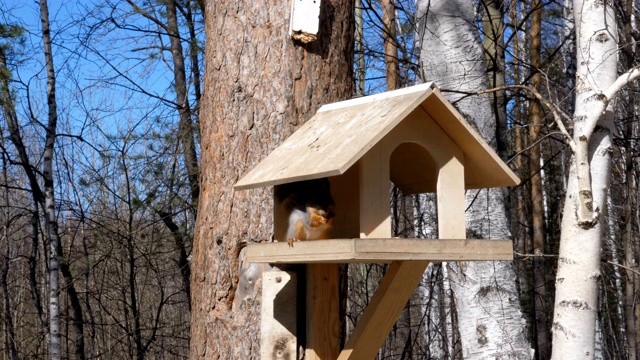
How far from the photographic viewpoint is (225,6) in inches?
105

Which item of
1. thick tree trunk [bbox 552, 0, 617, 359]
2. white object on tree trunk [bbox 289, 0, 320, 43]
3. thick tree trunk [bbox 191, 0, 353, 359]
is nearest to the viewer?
thick tree trunk [bbox 191, 0, 353, 359]

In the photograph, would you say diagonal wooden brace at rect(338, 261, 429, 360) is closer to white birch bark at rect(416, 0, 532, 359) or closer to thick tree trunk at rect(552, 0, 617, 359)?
thick tree trunk at rect(552, 0, 617, 359)

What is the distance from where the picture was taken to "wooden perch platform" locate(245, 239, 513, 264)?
1705 millimetres

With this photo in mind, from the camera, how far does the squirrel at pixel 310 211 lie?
2.02 meters

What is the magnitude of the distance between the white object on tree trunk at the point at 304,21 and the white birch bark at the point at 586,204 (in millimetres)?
1422

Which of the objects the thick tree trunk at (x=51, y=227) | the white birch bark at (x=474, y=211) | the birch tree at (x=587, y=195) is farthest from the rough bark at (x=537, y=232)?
the thick tree trunk at (x=51, y=227)

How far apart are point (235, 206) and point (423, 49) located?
88.6 inches

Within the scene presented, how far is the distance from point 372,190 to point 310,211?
0.62ft

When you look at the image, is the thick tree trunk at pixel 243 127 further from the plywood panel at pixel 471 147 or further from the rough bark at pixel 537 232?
the rough bark at pixel 537 232

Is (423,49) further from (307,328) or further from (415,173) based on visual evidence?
(307,328)

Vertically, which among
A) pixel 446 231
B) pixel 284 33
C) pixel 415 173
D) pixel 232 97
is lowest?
pixel 446 231

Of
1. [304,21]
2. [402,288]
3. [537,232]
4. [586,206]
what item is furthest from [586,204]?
[537,232]

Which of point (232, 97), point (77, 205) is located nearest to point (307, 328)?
point (232, 97)

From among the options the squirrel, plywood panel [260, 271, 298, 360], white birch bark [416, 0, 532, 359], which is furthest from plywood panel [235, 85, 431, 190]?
white birch bark [416, 0, 532, 359]
